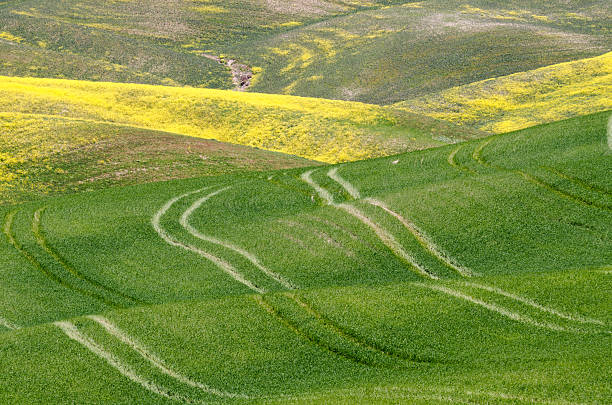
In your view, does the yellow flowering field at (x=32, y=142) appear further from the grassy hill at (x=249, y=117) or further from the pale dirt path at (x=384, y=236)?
the pale dirt path at (x=384, y=236)

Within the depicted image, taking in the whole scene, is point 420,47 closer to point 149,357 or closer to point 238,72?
point 238,72

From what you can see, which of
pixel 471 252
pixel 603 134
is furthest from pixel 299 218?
pixel 603 134

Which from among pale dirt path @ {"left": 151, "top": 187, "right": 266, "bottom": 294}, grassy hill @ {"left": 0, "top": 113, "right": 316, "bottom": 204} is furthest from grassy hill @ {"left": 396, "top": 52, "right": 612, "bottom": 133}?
pale dirt path @ {"left": 151, "top": 187, "right": 266, "bottom": 294}

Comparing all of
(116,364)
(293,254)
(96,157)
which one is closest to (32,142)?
(96,157)

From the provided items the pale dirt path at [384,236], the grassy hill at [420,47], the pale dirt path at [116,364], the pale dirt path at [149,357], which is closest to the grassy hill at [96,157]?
the pale dirt path at [384,236]

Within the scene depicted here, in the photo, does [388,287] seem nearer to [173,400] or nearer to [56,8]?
[173,400]
